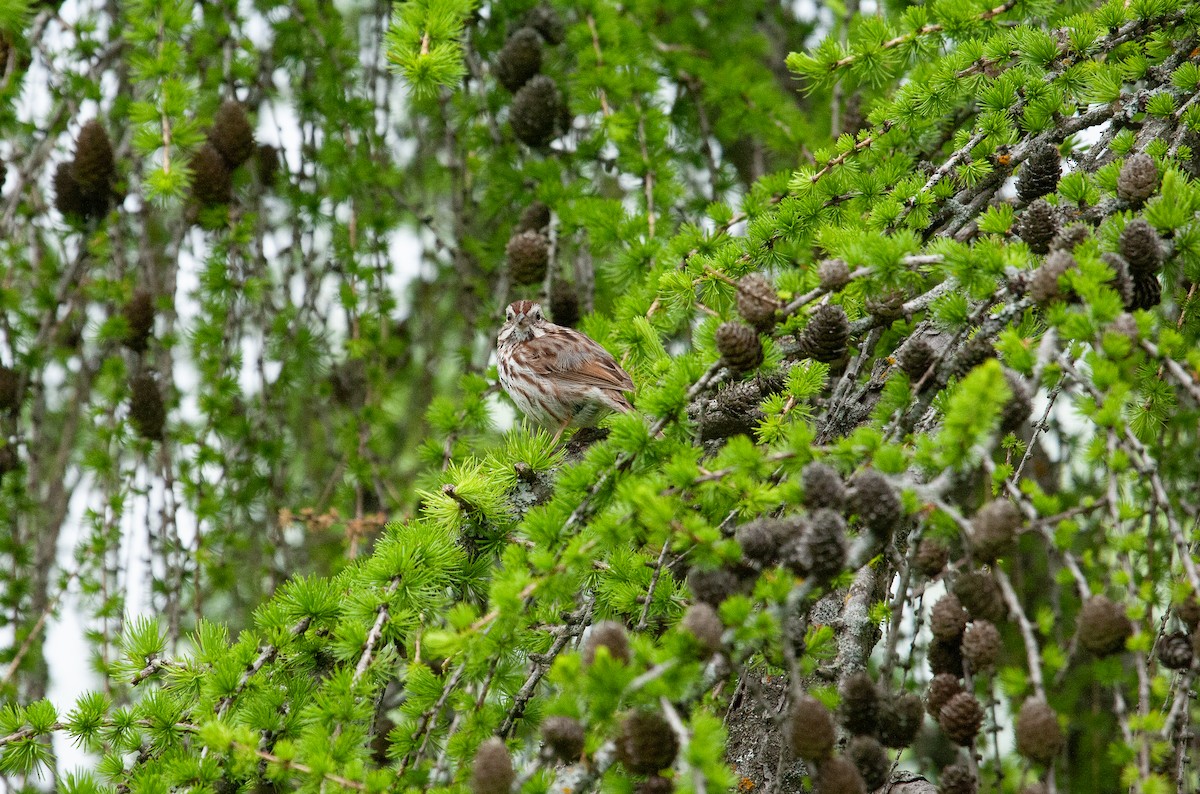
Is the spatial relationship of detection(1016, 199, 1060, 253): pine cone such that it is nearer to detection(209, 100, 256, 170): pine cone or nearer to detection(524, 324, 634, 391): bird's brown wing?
detection(524, 324, 634, 391): bird's brown wing

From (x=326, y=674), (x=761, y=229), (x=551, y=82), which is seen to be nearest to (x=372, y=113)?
(x=551, y=82)

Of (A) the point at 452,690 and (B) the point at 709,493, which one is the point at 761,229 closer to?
(B) the point at 709,493

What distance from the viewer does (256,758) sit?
7.19ft

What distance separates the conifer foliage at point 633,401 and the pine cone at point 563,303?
0.05 ft

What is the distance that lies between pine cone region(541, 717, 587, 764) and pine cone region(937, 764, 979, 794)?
64cm

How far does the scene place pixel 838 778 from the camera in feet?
5.85

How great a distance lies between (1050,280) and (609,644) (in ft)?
3.44

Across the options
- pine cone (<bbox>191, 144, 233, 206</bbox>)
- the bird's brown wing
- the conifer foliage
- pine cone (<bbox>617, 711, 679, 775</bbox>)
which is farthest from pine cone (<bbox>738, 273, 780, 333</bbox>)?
pine cone (<bbox>191, 144, 233, 206</bbox>)

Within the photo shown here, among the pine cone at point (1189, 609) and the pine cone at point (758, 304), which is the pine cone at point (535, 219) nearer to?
the pine cone at point (758, 304)

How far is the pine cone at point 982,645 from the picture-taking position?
6.19ft

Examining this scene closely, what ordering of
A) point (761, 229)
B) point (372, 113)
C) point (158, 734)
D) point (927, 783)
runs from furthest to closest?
point (372, 113) < point (761, 229) < point (927, 783) < point (158, 734)

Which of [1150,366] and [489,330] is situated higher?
[489,330]

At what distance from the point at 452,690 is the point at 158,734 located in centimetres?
70

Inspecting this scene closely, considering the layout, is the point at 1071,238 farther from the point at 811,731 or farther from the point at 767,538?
the point at 811,731
